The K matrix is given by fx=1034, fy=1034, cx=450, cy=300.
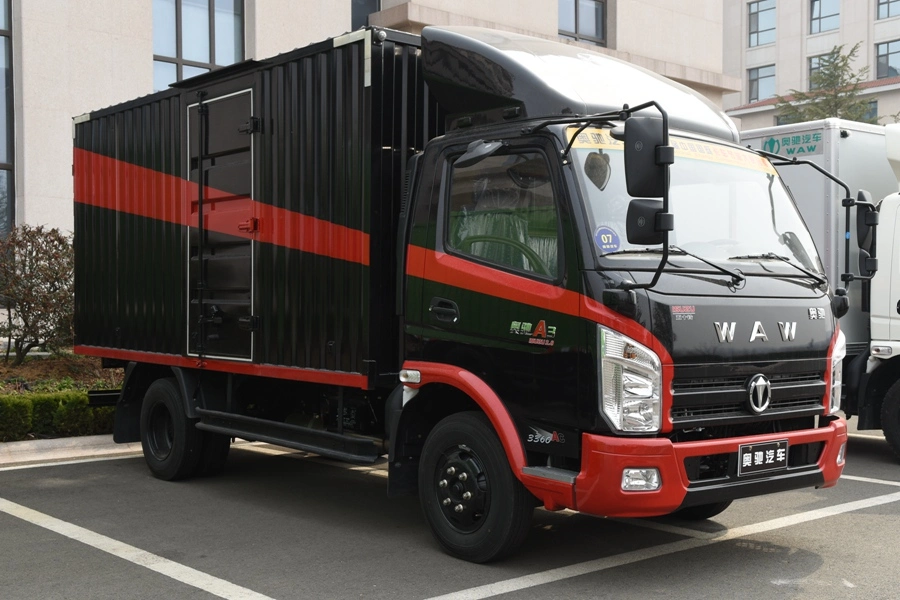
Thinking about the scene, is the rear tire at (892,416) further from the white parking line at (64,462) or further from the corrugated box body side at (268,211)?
the white parking line at (64,462)

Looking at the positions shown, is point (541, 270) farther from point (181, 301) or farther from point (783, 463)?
point (181, 301)

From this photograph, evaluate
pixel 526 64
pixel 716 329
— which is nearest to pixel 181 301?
pixel 526 64

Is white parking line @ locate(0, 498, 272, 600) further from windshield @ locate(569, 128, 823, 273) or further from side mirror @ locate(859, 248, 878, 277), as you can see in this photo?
side mirror @ locate(859, 248, 878, 277)

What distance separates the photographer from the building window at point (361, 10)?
69.0ft

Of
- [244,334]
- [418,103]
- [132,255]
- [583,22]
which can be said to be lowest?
[244,334]

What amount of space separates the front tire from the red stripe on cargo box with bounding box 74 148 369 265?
1360 mm

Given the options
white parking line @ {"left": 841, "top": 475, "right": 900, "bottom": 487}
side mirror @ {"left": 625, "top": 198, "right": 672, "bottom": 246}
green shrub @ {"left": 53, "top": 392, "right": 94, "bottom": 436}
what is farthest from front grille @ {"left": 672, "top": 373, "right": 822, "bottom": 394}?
green shrub @ {"left": 53, "top": 392, "right": 94, "bottom": 436}

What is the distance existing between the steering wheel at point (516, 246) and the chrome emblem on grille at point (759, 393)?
1255 mm

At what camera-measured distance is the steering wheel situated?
18.7ft

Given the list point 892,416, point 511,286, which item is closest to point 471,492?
point 511,286

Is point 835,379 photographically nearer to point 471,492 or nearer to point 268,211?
point 471,492

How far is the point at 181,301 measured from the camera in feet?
28.4

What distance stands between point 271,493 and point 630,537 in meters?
3.07

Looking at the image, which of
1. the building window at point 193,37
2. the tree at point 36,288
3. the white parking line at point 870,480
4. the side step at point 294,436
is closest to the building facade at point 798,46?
the building window at point 193,37
